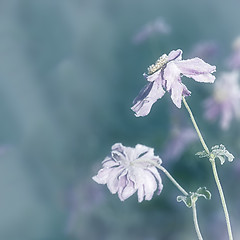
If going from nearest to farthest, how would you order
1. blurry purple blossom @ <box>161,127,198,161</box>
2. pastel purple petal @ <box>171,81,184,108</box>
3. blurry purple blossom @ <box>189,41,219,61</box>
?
pastel purple petal @ <box>171,81,184,108</box>
blurry purple blossom @ <box>161,127,198,161</box>
blurry purple blossom @ <box>189,41,219,61</box>

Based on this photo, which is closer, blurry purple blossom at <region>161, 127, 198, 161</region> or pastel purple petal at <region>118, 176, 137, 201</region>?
pastel purple petal at <region>118, 176, 137, 201</region>

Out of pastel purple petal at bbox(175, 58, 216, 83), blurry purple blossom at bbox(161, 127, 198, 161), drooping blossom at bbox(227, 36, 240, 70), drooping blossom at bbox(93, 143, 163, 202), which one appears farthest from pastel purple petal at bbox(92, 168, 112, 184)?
drooping blossom at bbox(227, 36, 240, 70)

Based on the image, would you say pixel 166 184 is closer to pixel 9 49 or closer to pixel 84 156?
pixel 84 156

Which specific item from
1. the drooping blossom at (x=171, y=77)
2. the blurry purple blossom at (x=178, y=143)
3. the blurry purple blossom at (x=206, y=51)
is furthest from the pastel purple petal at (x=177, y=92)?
the blurry purple blossom at (x=206, y=51)

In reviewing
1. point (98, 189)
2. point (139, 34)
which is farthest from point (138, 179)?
point (139, 34)

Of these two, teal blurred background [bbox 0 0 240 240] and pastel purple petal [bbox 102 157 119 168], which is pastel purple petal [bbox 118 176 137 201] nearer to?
pastel purple petal [bbox 102 157 119 168]

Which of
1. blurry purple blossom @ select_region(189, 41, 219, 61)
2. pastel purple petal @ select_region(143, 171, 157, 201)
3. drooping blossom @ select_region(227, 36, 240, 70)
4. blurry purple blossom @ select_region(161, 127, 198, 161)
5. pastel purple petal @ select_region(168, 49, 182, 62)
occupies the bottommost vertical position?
pastel purple petal @ select_region(143, 171, 157, 201)

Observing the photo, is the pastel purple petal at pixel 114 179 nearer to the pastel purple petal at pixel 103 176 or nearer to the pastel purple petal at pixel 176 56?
the pastel purple petal at pixel 103 176
